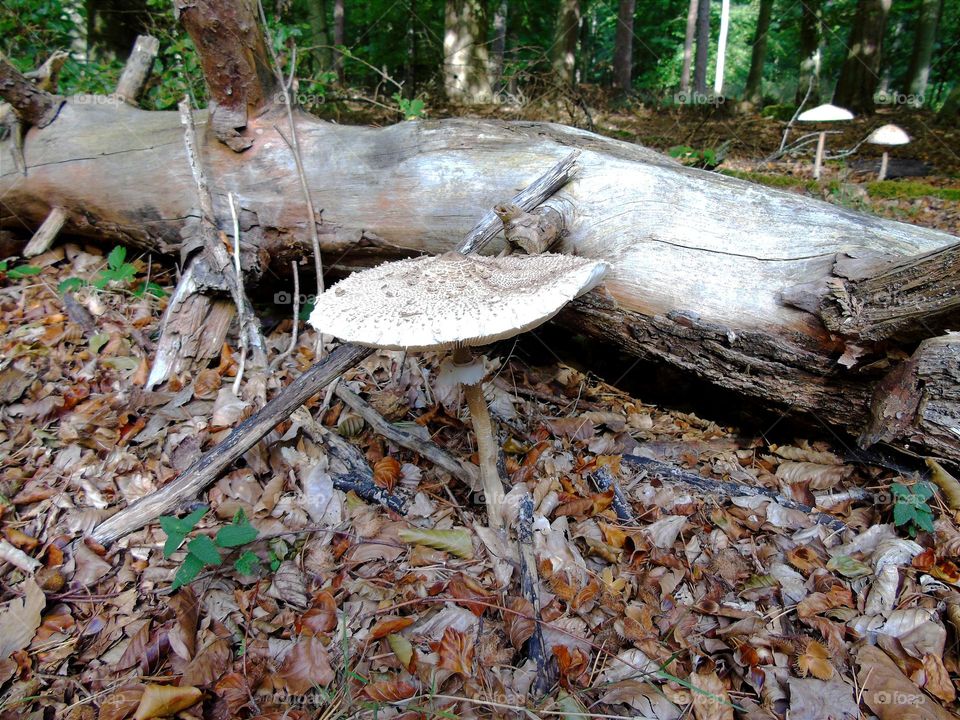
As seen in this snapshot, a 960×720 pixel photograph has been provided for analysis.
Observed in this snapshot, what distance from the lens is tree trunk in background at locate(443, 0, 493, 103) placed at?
923 centimetres

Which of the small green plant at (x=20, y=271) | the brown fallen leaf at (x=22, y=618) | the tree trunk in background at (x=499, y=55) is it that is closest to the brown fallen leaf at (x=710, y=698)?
the brown fallen leaf at (x=22, y=618)

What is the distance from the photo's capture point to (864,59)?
12156 mm

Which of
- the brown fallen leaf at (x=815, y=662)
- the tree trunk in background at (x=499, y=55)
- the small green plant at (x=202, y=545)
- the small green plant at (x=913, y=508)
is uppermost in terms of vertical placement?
the tree trunk in background at (x=499, y=55)

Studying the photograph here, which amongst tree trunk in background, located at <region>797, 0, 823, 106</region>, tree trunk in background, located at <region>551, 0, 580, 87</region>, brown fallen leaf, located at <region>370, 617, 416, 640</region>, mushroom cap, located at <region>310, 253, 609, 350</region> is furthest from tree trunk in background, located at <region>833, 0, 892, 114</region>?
brown fallen leaf, located at <region>370, 617, 416, 640</region>

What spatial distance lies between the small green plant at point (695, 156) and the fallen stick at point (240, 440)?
2988 mm

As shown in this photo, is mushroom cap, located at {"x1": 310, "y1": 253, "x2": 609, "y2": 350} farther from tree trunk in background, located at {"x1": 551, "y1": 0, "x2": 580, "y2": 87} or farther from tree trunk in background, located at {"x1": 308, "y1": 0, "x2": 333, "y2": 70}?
tree trunk in background, located at {"x1": 551, "y1": 0, "x2": 580, "y2": 87}

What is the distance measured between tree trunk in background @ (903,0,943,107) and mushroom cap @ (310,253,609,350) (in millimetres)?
15675

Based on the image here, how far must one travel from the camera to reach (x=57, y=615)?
2092mm

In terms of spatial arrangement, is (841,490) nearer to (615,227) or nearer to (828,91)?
(615,227)

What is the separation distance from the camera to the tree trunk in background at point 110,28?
29.0 feet

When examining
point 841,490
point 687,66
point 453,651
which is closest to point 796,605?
point 841,490

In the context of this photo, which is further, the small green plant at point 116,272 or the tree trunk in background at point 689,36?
the tree trunk in background at point 689,36

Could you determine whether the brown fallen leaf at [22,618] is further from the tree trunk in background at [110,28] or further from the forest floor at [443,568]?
the tree trunk in background at [110,28]

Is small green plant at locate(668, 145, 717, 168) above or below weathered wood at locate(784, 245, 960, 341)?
above
